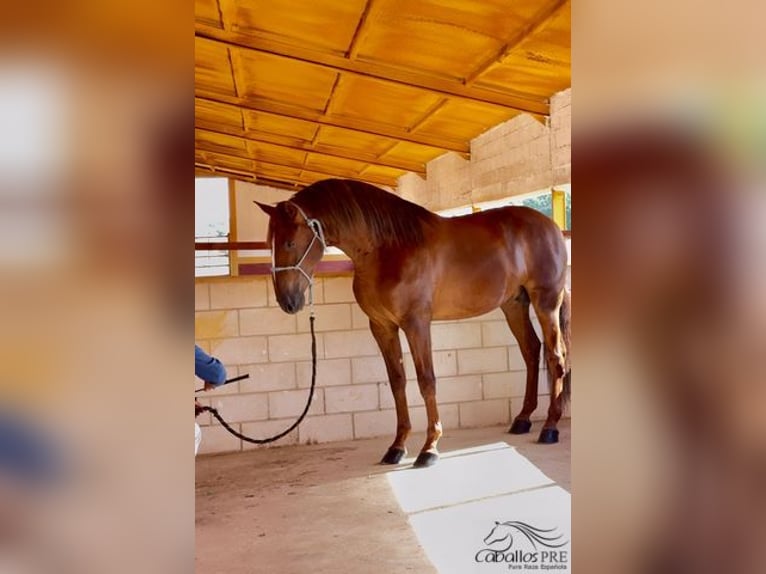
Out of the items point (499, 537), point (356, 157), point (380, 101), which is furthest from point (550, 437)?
point (356, 157)

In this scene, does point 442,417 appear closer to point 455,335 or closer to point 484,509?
point 455,335

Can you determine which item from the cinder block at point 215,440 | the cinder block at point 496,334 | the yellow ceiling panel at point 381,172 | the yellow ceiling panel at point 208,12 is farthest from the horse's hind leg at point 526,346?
the yellow ceiling panel at point 381,172

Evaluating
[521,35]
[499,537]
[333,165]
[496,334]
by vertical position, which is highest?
[333,165]

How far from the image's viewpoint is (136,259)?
0.18 meters

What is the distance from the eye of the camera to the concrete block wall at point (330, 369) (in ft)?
5.31

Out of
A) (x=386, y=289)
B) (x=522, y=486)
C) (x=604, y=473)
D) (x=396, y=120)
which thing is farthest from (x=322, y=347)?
(x=604, y=473)

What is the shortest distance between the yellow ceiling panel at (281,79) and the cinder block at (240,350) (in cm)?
79

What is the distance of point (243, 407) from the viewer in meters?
1.63

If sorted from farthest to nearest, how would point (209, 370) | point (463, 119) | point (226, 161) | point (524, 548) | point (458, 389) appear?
point (226, 161) < point (463, 119) < point (458, 389) < point (209, 370) < point (524, 548)

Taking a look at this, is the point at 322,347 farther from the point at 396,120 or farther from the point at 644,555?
the point at 644,555

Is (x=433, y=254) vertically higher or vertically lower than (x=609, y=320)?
higher

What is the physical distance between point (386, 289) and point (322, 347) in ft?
1.57

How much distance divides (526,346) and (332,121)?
1.19 metres

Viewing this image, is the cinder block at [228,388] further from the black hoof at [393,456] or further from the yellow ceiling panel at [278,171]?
the yellow ceiling panel at [278,171]
